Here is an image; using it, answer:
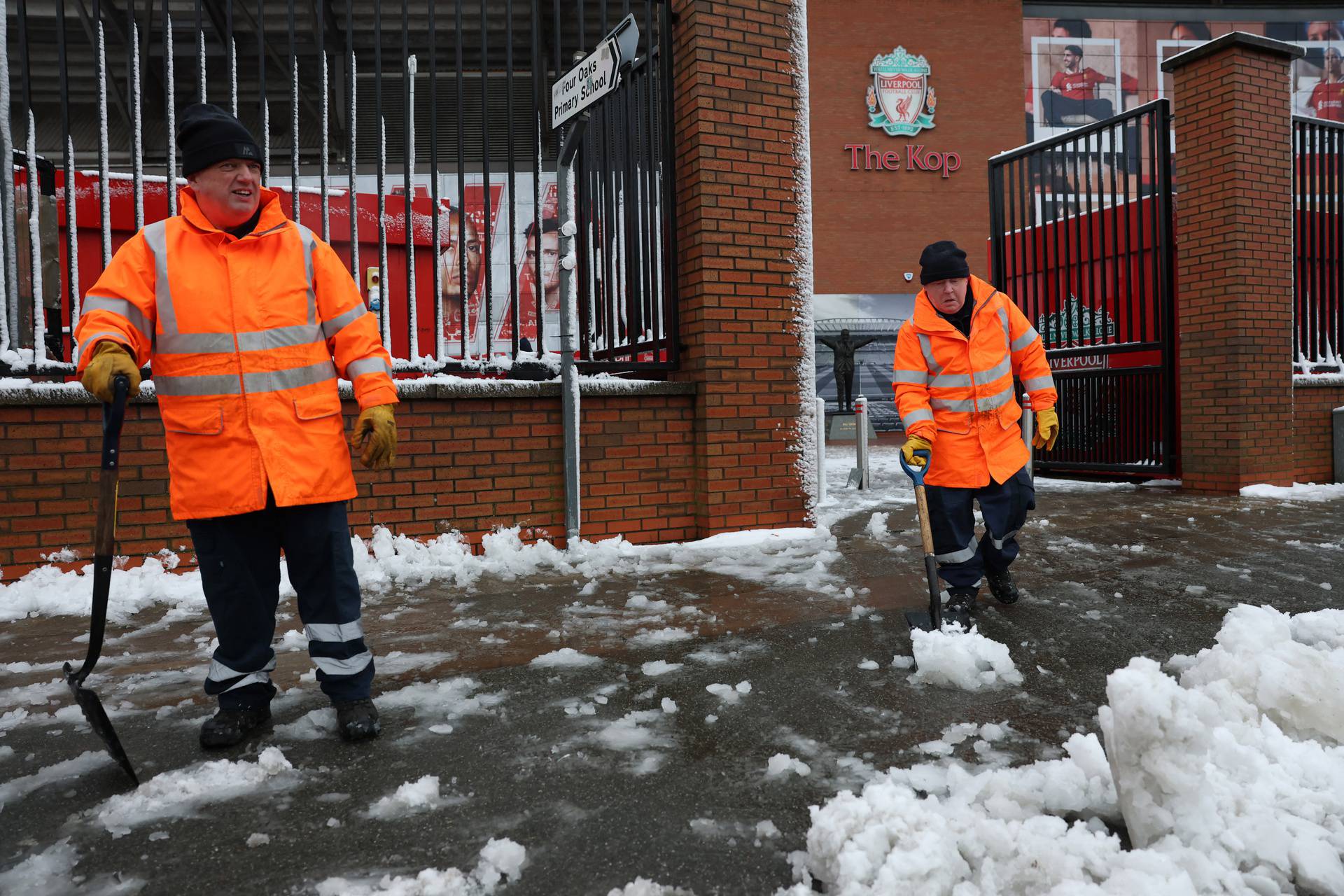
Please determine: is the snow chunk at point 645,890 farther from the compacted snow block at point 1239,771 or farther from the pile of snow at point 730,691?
the pile of snow at point 730,691

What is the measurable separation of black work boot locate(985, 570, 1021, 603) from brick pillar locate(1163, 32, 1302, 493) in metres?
5.26

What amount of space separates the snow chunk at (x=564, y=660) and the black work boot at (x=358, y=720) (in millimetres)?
714

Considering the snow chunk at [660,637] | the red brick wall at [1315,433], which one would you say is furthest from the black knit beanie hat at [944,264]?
the red brick wall at [1315,433]

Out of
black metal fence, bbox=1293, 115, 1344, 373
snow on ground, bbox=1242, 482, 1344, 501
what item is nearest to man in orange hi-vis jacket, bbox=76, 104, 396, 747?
snow on ground, bbox=1242, 482, 1344, 501

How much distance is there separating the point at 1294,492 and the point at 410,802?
8403 millimetres

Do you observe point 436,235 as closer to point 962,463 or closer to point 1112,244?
point 962,463

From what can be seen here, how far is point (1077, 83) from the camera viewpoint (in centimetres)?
2581

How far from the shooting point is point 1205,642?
339 centimetres

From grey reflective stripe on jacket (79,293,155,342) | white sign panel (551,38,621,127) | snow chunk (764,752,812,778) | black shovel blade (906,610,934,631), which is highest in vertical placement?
white sign panel (551,38,621,127)

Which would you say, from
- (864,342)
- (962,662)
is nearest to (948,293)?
(962,662)

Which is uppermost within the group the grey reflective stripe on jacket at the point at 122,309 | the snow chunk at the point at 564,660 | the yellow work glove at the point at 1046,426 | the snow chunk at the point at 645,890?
the grey reflective stripe on jacket at the point at 122,309

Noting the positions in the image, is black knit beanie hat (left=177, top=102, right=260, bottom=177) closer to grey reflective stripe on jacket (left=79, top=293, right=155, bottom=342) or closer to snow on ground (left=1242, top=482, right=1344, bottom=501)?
grey reflective stripe on jacket (left=79, top=293, right=155, bottom=342)

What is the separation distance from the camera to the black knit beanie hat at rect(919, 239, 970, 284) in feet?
12.5

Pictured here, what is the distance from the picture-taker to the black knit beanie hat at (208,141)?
104 inches
